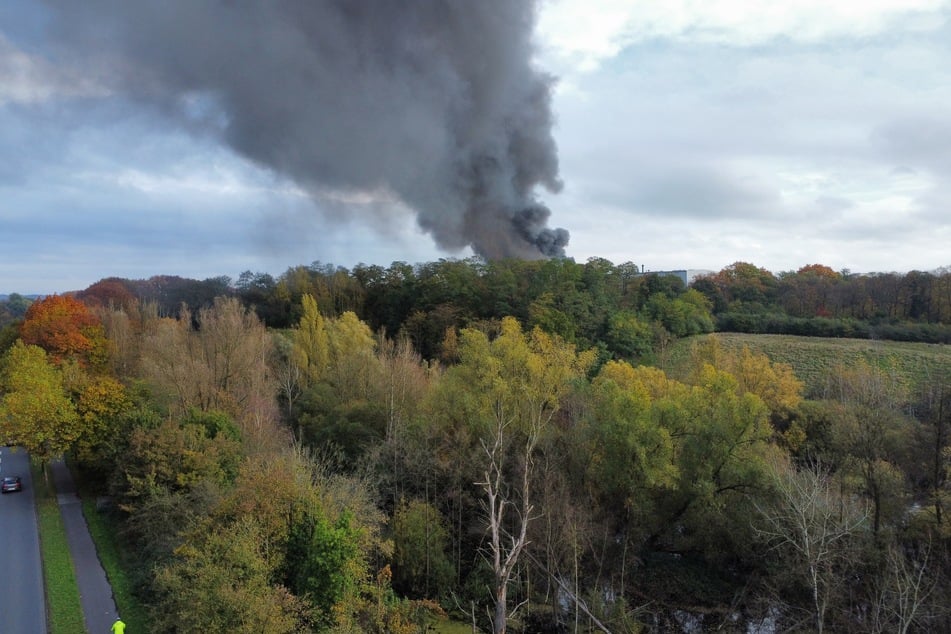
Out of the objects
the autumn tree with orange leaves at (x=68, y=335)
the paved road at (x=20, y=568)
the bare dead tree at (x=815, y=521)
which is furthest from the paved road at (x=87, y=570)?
the bare dead tree at (x=815, y=521)

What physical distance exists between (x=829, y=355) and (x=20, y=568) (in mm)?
48407

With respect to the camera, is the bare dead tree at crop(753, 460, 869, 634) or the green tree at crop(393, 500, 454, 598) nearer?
the bare dead tree at crop(753, 460, 869, 634)

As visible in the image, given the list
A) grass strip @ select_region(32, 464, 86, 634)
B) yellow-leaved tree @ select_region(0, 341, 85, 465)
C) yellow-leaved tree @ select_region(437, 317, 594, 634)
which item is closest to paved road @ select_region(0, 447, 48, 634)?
grass strip @ select_region(32, 464, 86, 634)

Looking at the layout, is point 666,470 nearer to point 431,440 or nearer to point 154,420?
point 431,440

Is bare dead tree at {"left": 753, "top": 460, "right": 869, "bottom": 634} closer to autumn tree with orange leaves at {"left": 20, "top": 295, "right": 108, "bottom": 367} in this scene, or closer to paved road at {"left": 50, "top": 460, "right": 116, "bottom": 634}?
paved road at {"left": 50, "top": 460, "right": 116, "bottom": 634}

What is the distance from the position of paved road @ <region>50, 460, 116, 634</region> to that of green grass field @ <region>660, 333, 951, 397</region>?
94.9 ft

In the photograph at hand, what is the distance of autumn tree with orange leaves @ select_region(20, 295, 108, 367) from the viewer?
3816cm

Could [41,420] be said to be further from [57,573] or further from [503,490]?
[503,490]

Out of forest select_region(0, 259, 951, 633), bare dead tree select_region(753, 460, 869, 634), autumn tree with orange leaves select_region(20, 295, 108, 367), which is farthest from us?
autumn tree with orange leaves select_region(20, 295, 108, 367)

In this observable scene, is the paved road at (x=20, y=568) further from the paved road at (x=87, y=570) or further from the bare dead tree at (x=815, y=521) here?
the bare dead tree at (x=815, y=521)

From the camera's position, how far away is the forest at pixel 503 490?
47.1ft

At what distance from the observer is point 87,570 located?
18.4m

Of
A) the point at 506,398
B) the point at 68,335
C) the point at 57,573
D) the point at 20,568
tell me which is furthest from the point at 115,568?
the point at 68,335

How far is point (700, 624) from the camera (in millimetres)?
18703
